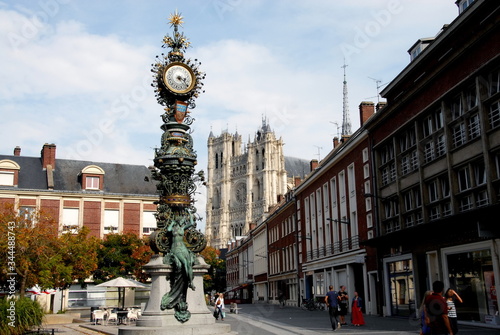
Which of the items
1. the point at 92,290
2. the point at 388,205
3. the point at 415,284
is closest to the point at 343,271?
the point at 388,205

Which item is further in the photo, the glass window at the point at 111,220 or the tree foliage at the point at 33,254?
the glass window at the point at 111,220

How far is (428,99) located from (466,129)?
3.40m

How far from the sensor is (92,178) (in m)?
49.3

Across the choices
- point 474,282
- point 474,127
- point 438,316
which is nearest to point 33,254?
point 474,282

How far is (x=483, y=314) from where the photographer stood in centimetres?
1975

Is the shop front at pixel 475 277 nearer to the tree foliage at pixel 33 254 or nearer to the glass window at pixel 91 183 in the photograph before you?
the tree foliage at pixel 33 254

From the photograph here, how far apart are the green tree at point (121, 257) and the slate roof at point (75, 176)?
252 inches

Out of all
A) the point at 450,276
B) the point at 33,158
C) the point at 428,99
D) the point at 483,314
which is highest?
the point at 33,158

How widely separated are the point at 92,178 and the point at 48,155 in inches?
197

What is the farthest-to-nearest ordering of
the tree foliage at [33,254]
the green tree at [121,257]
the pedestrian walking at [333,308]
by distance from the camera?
the green tree at [121,257], the tree foliage at [33,254], the pedestrian walking at [333,308]

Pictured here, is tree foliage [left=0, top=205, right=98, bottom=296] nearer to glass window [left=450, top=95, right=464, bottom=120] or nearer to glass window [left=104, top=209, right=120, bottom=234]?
glass window [left=104, top=209, right=120, bottom=234]

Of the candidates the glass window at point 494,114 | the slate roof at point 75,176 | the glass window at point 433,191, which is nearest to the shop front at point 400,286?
the glass window at point 433,191

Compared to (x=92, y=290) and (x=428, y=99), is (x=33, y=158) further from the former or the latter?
(x=428, y=99)

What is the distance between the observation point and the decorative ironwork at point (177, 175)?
13211 millimetres
